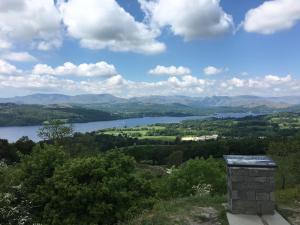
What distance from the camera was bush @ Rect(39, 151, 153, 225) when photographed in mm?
15656

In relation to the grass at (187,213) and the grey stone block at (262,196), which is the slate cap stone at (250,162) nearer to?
the grey stone block at (262,196)

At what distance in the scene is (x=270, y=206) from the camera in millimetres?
9930

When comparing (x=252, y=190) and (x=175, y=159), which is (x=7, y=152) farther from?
(x=252, y=190)

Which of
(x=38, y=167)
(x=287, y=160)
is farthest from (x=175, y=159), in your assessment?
(x=38, y=167)

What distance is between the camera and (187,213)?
10312 mm

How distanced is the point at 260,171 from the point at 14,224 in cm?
1019

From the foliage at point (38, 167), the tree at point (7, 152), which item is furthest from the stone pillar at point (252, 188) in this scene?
the tree at point (7, 152)

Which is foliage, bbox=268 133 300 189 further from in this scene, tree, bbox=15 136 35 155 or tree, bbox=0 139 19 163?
tree, bbox=15 136 35 155

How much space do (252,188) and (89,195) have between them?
27.0 ft

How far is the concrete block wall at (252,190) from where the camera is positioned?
32.4ft

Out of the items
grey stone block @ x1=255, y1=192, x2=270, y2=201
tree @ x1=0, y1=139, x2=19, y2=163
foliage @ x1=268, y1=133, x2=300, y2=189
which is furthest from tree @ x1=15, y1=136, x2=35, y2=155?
grey stone block @ x1=255, y1=192, x2=270, y2=201

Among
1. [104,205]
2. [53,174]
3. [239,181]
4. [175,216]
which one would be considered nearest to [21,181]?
[53,174]

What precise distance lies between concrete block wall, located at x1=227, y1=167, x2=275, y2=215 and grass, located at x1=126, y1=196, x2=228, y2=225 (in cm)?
64

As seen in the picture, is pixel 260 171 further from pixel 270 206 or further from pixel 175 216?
pixel 175 216
